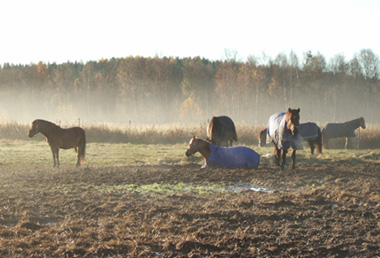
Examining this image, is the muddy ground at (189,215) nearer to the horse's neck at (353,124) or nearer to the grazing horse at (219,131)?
the grazing horse at (219,131)

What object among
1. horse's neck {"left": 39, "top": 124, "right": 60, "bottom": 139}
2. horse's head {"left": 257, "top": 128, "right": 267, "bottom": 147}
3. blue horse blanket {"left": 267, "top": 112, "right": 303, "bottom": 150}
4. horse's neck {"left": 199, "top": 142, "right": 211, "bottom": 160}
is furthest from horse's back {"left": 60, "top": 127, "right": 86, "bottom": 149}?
horse's head {"left": 257, "top": 128, "right": 267, "bottom": 147}

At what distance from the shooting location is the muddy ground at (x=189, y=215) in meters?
6.18

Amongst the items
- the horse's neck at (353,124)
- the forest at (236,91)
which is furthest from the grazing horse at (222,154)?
the forest at (236,91)

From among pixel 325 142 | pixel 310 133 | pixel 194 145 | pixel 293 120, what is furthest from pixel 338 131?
pixel 194 145

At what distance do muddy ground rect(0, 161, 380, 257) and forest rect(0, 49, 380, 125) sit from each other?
133 ft

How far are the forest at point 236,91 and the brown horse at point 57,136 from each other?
35914 millimetres

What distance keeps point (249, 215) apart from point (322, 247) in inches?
70.8

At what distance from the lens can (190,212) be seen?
802 cm

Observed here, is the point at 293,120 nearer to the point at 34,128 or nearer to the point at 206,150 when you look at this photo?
the point at 206,150

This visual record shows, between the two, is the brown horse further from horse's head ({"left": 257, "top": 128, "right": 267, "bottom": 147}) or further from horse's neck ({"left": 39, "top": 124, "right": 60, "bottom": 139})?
horse's head ({"left": 257, "top": 128, "right": 267, "bottom": 147})

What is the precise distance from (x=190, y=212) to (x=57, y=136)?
8856 millimetres

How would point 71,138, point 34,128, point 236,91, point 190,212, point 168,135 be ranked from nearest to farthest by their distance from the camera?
point 190,212 → point 34,128 → point 71,138 → point 168,135 → point 236,91

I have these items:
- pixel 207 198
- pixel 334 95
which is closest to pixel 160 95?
pixel 334 95

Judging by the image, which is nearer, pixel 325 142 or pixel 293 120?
pixel 293 120
